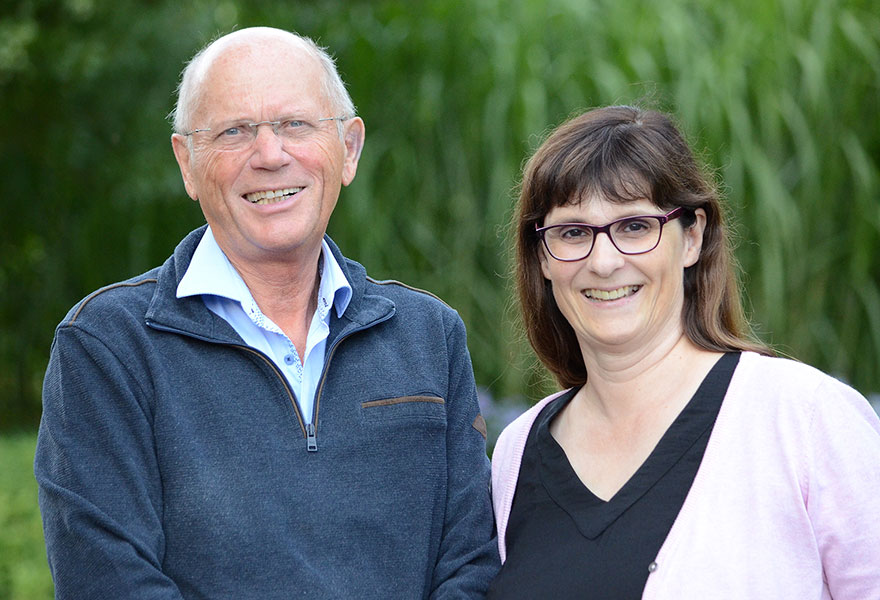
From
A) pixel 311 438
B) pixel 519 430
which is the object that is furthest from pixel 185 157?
pixel 519 430

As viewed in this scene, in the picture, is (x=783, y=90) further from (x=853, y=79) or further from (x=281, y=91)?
(x=281, y=91)

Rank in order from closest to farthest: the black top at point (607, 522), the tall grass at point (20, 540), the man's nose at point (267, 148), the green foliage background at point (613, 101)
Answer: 1. the black top at point (607, 522)
2. the man's nose at point (267, 148)
3. the tall grass at point (20, 540)
4. the green foliage background at point (613, 101)

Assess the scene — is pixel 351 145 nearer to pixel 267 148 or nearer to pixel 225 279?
pixel 267 148

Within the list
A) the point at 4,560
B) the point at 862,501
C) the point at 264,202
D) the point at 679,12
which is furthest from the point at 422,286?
the point at 862,501

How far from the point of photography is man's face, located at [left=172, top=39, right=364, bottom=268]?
235 cm

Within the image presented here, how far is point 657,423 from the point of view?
89.1 inches

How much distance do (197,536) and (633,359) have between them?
954mm

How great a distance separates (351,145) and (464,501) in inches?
34.2

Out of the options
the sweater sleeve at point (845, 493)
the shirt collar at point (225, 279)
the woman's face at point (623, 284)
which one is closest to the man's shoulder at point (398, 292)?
the shirt collar at point (225, 279)

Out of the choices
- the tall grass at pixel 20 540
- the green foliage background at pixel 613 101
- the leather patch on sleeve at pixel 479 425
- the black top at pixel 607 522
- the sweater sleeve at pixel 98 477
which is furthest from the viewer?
the green foliage background at pixel 613 101

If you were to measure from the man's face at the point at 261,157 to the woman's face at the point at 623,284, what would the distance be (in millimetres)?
536

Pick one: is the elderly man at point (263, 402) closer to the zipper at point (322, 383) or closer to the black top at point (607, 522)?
the zipper at point (322, 383)

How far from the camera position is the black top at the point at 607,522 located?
2.12 m

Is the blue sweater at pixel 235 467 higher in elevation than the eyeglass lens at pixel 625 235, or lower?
lower
